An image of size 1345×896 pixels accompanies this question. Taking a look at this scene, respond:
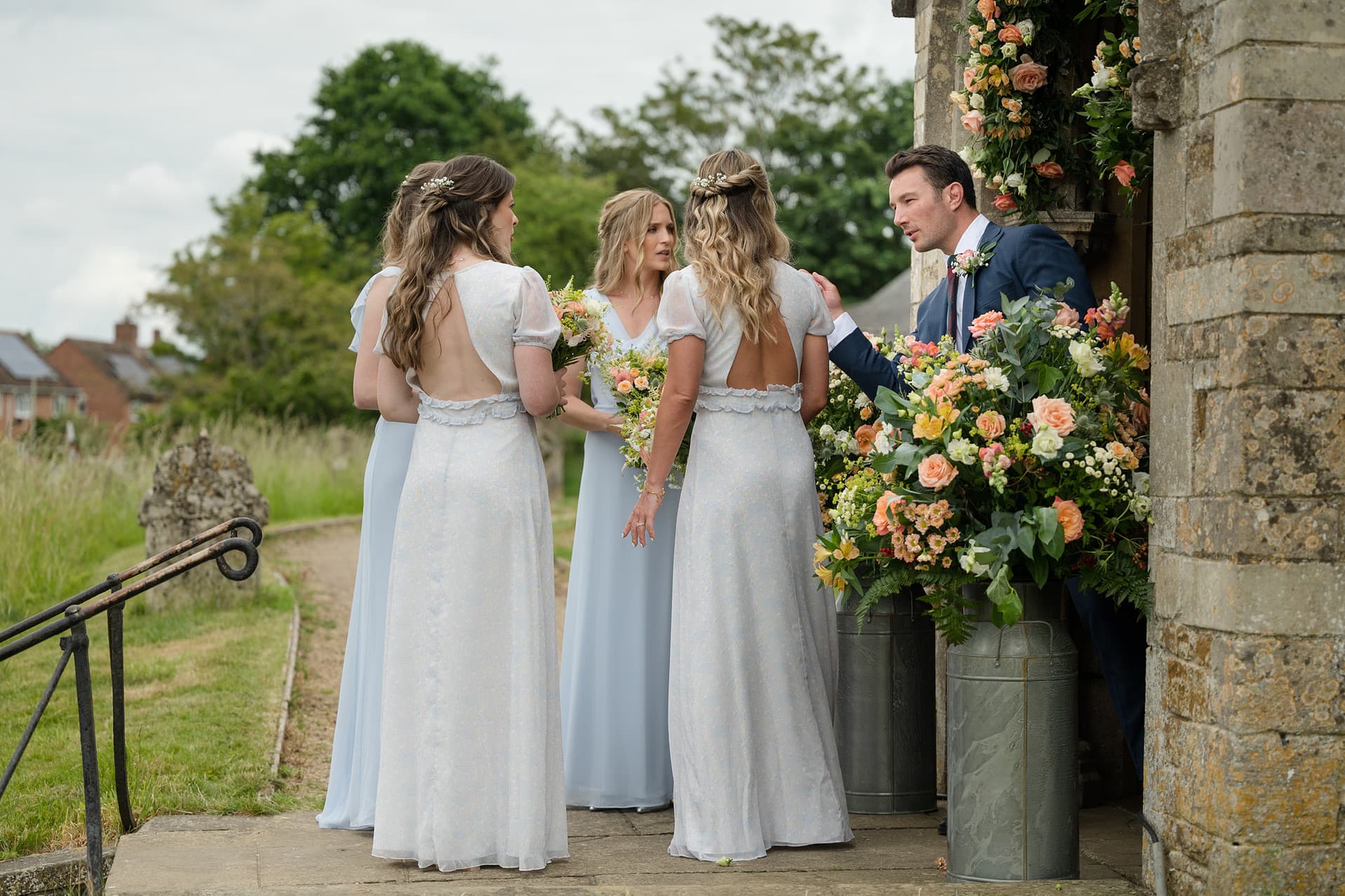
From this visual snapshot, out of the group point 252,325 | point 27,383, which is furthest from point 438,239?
point 27,383

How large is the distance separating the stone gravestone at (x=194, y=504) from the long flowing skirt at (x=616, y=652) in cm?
569

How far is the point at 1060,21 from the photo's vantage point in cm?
579

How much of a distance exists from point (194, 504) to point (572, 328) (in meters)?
6.58

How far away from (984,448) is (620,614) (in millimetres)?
2038

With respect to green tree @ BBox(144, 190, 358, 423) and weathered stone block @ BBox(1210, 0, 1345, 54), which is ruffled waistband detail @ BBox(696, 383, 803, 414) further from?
green tree @ BBox(144, 190, 358, 423)

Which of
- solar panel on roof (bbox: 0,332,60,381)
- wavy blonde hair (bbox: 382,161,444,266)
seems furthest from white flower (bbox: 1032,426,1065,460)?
solar panel on roof (bbox: 0,332,60,381)

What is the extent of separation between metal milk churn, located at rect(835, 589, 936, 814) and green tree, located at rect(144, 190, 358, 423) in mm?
23860

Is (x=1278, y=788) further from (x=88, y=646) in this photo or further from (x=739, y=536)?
(x=88, y=646)

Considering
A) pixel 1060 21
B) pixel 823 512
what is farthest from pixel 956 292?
pixel 1060 21

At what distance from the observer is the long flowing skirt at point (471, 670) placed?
15.0 ft

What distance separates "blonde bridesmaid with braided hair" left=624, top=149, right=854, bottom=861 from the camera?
4.73 meters

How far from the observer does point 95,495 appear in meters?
13.2

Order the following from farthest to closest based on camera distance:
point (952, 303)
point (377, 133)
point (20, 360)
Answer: point (20, 360) → point (377, 133) → point (952, 303)

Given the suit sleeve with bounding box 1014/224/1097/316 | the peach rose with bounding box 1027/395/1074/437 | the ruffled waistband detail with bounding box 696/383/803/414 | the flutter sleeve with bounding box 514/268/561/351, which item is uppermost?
the suit sleeve with bounding box 1014/224/1097/316
